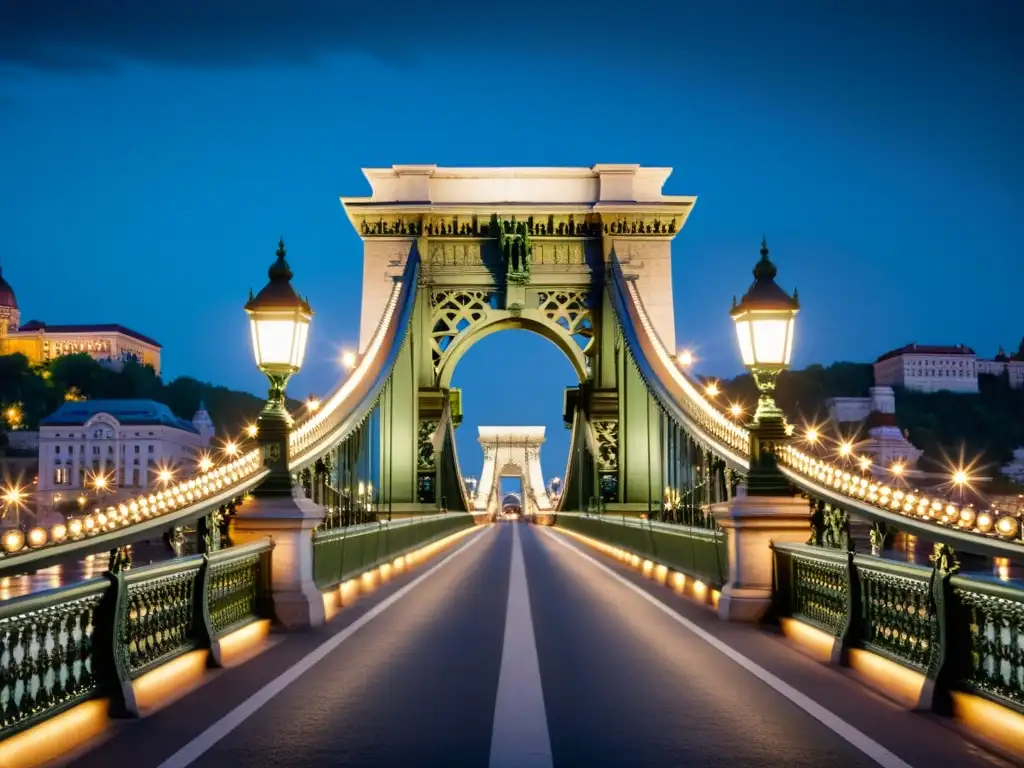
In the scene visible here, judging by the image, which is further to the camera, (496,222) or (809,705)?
(496,222)

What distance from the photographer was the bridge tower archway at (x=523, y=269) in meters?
32.0

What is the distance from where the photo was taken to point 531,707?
7.28 meters

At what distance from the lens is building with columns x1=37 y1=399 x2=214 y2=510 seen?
12912 cm

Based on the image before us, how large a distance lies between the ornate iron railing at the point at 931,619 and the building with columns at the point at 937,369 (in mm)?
165675

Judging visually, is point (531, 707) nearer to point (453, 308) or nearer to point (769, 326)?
point (769, 326)

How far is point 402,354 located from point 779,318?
21.9 meters

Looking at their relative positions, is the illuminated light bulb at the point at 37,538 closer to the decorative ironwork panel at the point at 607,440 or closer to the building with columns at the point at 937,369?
the decorative ironwork panel at the point at 607,440

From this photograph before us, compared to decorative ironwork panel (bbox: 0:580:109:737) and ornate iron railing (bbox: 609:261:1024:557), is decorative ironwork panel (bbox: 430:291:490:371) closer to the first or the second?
ornate iron railing (bbox: 609:261:1024:557)

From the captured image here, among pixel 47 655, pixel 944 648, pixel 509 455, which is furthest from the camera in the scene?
pixel 509 455

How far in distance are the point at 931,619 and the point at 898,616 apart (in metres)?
0.71

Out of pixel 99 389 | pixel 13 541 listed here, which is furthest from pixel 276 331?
pixel 99 389

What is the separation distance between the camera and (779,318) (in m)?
11.6

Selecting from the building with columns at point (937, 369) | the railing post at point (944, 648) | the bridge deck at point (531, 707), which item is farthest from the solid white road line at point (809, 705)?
the building with columns at point (937, 369)

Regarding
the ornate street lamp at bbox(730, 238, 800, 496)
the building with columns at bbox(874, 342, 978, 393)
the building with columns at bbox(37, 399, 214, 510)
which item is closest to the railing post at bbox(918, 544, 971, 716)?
the ornate street lamp at bbox(730, 238, 800, 496)
